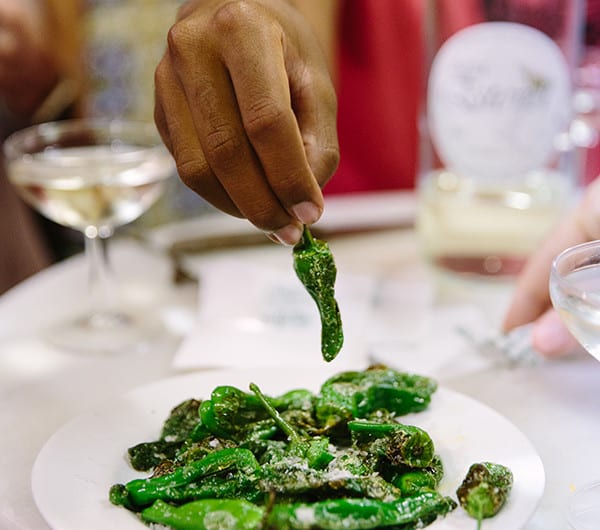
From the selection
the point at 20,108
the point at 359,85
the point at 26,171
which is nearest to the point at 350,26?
the point at 359,85

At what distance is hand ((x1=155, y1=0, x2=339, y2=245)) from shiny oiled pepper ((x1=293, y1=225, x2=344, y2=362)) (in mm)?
26

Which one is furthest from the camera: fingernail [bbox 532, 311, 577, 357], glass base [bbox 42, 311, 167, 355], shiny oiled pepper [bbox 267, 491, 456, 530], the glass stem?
the glass stem

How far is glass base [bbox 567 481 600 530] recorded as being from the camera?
870mm

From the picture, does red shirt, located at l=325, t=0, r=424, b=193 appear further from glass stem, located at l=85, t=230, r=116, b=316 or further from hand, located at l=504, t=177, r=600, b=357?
hand, located at l=504, t=177, r=600, b=357

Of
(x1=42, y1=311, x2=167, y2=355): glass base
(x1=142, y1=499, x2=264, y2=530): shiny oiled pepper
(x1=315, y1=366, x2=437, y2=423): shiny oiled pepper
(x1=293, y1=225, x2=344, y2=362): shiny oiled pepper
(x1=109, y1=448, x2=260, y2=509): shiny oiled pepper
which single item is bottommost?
(x1=42, y1=311, x2=167, y2=355): glass base

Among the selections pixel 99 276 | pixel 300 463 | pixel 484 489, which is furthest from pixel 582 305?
pixel 99 276

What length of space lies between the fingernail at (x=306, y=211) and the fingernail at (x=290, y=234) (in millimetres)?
28

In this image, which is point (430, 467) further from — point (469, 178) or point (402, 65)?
point (402, 65)

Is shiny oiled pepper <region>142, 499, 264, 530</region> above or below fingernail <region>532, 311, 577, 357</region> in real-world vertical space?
above

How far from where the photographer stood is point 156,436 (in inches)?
39.4

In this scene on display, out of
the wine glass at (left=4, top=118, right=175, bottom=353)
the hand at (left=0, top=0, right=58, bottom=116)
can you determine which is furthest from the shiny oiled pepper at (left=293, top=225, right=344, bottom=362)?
the hand at (left=0, top=0, right=58, bottom=116)

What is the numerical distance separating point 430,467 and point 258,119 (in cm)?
37

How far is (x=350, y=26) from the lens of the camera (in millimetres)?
2393

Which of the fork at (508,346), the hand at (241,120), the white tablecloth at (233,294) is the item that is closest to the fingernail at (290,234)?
the hand at (241,120)
